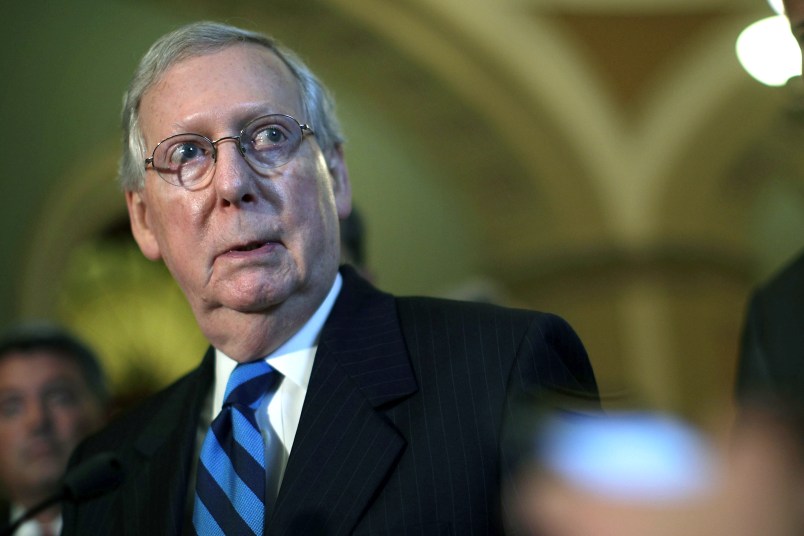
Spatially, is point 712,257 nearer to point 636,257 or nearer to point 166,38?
point 636,257

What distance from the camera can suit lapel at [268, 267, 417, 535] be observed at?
5.81 ft

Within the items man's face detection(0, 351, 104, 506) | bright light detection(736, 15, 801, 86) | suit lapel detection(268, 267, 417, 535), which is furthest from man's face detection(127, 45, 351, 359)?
bright light detection(736, 15, 801, 86)

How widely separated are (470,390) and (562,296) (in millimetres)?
8481

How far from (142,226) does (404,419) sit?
0.73m

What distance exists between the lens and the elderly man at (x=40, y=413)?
3107mm

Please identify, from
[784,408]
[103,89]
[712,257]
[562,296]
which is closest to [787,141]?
[712,257]

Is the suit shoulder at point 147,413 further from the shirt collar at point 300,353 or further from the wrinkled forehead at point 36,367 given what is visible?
the wrinkled forehead at point 36,367

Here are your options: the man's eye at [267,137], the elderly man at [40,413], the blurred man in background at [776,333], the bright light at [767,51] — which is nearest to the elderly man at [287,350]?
the man's eye at [267,137]

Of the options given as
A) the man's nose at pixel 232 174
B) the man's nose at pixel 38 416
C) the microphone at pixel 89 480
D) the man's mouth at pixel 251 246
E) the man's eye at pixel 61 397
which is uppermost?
the man's nose at pixel 232 174

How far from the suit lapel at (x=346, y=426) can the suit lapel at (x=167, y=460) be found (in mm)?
318

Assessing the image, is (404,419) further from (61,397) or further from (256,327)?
(61,397)

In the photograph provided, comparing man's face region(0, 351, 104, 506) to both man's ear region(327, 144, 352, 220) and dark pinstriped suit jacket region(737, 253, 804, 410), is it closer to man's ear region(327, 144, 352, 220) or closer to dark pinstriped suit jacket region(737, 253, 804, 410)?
man's ear region(327, 144, 352, 220)

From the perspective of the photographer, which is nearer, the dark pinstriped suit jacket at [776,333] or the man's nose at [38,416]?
the dark pinstriped suit jacket at [776,333]

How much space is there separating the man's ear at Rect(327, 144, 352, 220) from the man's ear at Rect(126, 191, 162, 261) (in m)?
0.36
